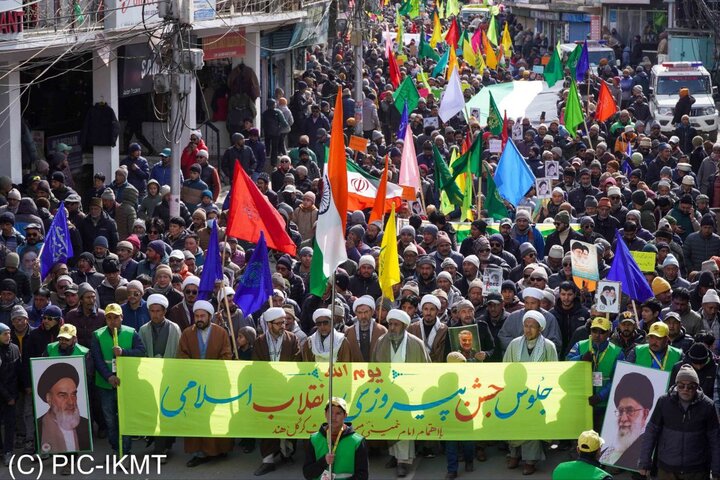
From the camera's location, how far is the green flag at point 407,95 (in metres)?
28.1

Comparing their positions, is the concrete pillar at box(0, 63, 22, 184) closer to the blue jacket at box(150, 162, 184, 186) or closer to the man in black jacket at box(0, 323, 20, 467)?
the blue jacket at box(150, 162, 184, 186)

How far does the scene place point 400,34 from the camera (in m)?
41.4

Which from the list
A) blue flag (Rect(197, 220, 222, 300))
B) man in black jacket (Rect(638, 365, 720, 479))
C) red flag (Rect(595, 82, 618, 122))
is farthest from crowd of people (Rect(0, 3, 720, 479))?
red flag (Rect(595, 82, 618, 122))

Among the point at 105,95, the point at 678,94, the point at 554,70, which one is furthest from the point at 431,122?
the point at 678,94

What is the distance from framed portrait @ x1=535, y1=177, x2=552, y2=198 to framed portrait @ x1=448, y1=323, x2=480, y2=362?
716 cm

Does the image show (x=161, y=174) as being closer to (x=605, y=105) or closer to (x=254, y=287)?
(x=254, y=287)

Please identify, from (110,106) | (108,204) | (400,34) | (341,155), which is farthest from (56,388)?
(400,34)

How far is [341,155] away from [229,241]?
5.27 metres

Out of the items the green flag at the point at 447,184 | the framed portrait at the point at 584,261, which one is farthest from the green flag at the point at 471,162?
the framed portrait at the point at 584,261

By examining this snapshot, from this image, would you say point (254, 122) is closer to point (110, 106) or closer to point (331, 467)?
point (110, 106)

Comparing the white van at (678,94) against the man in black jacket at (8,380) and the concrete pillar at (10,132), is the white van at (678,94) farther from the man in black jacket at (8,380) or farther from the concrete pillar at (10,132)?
the man in black jacket at (8,380)

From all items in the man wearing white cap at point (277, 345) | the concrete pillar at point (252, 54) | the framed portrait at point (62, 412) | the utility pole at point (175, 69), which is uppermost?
the utility pole at point (175, 69)

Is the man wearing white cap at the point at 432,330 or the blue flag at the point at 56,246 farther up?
the blue flag at the point at 56,246

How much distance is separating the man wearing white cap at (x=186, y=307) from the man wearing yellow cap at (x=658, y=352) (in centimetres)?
415
